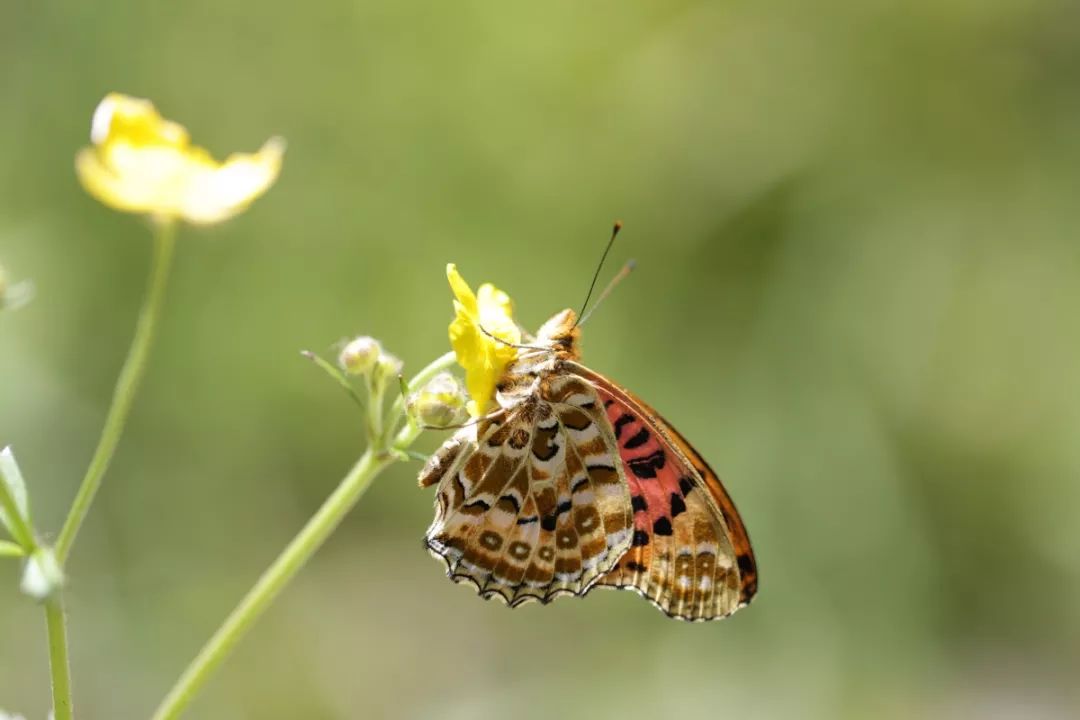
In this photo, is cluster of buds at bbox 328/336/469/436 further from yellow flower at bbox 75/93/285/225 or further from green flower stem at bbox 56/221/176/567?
green flower stem at bbox 56/221/176/567

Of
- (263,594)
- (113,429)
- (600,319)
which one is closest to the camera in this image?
(113,429)

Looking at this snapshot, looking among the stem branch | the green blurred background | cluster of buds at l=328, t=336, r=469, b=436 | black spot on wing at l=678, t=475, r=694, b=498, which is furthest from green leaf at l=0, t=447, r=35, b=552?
the green blurred background

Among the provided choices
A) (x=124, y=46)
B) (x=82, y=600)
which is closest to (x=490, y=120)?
(x=124, y=46)

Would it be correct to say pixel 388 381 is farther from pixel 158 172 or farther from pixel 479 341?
pixel 158 172

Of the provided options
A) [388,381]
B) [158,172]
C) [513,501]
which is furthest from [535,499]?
[158,172]

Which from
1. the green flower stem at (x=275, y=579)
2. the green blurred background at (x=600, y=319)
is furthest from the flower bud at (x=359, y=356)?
the green blurred background at (x=600, y=319)
